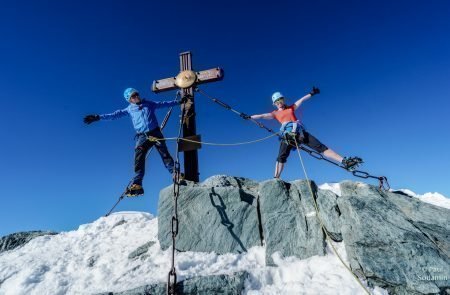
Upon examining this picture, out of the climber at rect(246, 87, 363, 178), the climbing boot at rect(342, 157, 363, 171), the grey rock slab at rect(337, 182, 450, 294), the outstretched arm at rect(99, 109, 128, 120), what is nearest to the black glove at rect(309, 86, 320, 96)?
the climber at rect(246, 87, 363, 178)

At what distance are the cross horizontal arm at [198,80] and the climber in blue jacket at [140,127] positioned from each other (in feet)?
3.77

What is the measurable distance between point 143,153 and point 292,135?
14.5 feet

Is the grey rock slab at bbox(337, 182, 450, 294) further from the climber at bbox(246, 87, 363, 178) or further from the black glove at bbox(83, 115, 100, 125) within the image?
the black glove at bbox(83, 115, 100, 125)

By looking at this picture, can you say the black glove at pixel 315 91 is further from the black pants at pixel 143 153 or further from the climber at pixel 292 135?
the black pants at pixel 143 153

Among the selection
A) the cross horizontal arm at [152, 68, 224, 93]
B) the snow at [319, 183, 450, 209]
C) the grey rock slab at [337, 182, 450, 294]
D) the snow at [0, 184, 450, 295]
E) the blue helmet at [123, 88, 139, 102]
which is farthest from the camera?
the cross horizontal arm at [152, 68, 224, 93]

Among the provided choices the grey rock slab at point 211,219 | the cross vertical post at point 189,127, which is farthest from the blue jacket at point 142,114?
the grey rock slab at point 211,219

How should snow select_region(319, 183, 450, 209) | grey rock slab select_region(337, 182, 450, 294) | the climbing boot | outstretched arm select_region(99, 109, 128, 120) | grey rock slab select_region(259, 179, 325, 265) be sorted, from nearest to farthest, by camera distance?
grey rock slab select_region(337, 182, 450, 294), grey rock slab select_region(259, 179, 325, 265), the climbing boot, outstretched arm select_region(99, 109, 128, 120), snow select_region(319, 183, 450, 209)

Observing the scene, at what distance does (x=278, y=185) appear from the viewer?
7.51 meters

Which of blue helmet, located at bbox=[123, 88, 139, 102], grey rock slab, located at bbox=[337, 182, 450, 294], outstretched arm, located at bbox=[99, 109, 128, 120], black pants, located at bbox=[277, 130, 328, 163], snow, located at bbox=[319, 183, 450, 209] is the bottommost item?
grey rock slab, located at bbox=[337, 182, 450, 294]

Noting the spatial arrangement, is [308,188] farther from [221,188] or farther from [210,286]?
[210,286]

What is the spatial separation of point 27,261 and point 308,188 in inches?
275

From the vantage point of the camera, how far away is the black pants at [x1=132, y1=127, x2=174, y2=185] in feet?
29.7

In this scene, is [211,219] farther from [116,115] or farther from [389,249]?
[116,115]

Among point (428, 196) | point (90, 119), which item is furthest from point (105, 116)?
point (428, 196)
